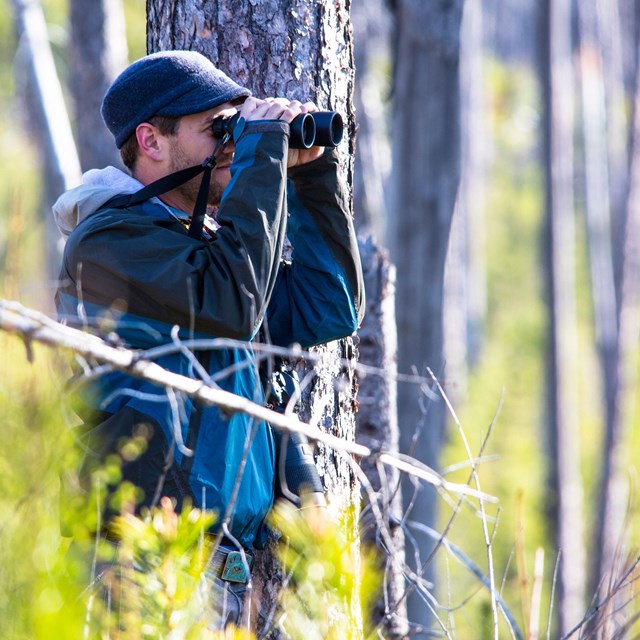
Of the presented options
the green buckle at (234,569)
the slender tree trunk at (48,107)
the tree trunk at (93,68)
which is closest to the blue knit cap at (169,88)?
the green buckle at (234,569)

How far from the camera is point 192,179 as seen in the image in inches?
103

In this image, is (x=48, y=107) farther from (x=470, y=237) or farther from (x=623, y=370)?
(x=470, y=237)

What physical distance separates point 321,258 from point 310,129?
35 cm

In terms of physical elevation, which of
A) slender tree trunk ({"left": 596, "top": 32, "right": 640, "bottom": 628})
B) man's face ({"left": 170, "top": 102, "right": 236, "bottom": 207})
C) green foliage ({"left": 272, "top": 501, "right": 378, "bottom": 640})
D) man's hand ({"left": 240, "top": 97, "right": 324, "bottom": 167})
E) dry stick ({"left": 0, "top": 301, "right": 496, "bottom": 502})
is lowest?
slender tree trunk ({"left": 596, "top": 32, "right": 640, "bottom": 628})

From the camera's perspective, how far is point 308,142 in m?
2.51

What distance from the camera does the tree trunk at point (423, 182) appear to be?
7355mm

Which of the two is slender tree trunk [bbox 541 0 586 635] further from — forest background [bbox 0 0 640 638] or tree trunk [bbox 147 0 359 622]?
tree trunk [bbox 147 0 359 622]

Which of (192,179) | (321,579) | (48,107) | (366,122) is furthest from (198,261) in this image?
(366,122)

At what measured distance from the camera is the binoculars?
2480 millimetres

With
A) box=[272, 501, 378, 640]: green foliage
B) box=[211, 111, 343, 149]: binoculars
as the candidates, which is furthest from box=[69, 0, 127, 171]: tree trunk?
box=[272, 501, 378, 640]: green foliage

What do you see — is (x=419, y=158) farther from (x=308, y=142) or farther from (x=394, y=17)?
(x=308, y=142)

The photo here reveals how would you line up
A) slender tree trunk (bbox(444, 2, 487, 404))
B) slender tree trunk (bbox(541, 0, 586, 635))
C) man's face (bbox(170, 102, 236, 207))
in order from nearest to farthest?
man's face (bbox(170, 102, 236, 207))
slender tree trunk (bbox(541, 0, 586, 635))
slender tree trunk (bbox(444, 2, 487, 404))

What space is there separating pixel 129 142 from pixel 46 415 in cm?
119

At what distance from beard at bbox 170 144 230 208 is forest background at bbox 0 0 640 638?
427 millimetres
